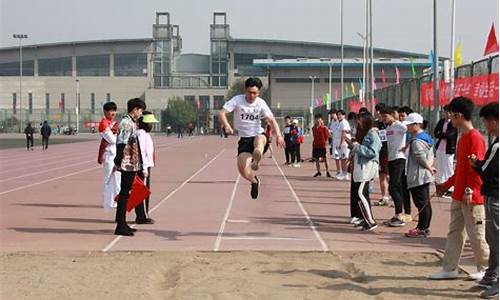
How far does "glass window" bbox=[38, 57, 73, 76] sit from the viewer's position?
407 ft

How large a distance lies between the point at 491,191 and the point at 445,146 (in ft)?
22.8

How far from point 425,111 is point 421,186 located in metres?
12.9

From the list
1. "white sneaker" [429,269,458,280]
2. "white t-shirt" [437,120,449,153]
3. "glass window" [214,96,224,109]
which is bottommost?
"white sneaker" [429,269,458,280]

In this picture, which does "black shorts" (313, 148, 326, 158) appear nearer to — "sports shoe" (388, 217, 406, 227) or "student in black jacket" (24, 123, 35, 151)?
"sports shoe" (388, 217, 406, 227)

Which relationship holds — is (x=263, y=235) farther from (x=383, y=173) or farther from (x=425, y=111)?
(x=425, y=111)

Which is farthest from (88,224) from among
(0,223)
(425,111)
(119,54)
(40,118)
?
(119,54)

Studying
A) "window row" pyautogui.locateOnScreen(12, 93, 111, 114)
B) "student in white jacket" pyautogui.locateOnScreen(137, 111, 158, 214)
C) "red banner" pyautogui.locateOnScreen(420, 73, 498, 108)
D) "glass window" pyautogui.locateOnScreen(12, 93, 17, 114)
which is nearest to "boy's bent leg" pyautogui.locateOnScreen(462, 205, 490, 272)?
"student in white jacket" pyautogui.locateOnScreen(137, 111, 158, 214)

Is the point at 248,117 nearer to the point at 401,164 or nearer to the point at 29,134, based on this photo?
the point at 401,164

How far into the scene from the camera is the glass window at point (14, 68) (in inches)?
4946

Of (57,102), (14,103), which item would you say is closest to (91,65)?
(57,102)

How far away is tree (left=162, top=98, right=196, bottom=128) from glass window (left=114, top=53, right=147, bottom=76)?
1445cm

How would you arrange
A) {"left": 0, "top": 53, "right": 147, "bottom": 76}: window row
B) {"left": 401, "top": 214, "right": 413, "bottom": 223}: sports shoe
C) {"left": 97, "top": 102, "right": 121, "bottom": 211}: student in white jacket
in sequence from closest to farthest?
{"left": 401, "top": 214, "right": 413, "bottom": 223}: sports shoe
{"left": 97, "top": 102, "right": 121, "bottom": 211}: student in white jacket
{"left": 0, "top": 53, "right": 147, "bottom": 76}: window row

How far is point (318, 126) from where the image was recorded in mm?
21781

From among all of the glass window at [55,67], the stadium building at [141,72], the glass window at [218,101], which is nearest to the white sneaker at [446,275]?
the stadium building at [141,72]
